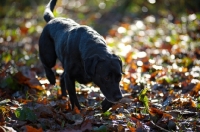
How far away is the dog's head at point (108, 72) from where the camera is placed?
5.46m

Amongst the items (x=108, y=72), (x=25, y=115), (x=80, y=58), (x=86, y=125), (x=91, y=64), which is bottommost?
(x=86, y=125)

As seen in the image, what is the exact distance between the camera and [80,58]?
609 cm

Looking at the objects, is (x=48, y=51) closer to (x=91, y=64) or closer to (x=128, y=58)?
(x=91, y=64)

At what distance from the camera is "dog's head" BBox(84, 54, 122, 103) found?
5.46 m

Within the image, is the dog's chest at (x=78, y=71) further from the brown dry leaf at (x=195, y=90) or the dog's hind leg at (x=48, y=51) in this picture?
the brown dry leaf at (x=195, y=90)

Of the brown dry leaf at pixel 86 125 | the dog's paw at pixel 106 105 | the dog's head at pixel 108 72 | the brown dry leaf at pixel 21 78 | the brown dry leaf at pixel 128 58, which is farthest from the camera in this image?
the brown dry leaf at pixel 128 58

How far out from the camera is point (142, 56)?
31.2ft

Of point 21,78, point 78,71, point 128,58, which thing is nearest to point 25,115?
point 78,71

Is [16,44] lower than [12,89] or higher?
higher

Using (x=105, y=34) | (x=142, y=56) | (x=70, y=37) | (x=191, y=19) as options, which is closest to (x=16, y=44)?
(x=105, y=34)

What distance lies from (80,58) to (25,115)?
142cm

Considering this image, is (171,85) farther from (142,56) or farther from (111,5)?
(111,5)

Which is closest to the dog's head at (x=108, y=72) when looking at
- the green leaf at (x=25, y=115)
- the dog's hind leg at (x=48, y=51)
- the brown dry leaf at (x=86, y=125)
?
the brown dry leaf at (x=86, y=125)

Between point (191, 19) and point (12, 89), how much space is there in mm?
6253
